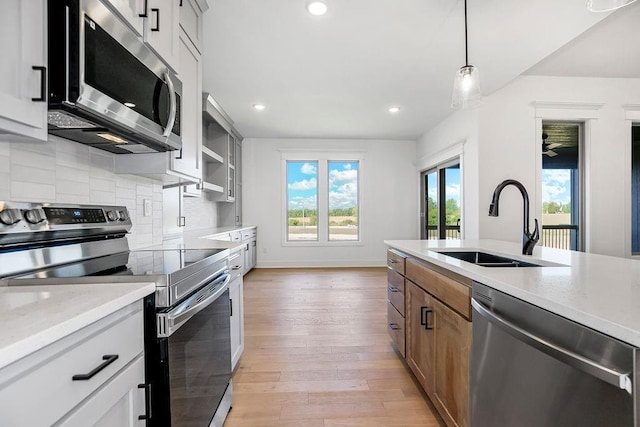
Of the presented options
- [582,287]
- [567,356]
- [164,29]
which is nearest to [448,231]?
[582,287]

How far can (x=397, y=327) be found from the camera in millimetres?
2350

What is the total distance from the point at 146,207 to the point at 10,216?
110cm

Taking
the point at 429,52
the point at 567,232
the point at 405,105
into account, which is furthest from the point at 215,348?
the point at 567,232

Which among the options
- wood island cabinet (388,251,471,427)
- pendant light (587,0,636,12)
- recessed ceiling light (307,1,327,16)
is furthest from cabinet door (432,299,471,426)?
recessed ceiling light (307,1,327,16)

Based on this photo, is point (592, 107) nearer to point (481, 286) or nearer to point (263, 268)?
point (481, 286)

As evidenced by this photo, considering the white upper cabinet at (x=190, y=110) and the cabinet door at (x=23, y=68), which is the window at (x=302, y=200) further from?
the cabinet door at (x=23, y=68)

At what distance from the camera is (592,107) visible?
13.2 ft

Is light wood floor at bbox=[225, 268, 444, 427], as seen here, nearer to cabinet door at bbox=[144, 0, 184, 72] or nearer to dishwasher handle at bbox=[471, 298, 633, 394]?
dishwasher handle at bbox=[471, 298, 633, 394]

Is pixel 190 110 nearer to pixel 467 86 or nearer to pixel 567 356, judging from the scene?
pixel 467 86

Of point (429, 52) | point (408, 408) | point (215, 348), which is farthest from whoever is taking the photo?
point (429, 52)

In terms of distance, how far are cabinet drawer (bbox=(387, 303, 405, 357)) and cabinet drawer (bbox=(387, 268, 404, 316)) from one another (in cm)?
5

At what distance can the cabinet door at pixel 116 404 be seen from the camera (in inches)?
28.0

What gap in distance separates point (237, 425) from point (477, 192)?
367 cm

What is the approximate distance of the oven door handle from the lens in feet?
3.34
